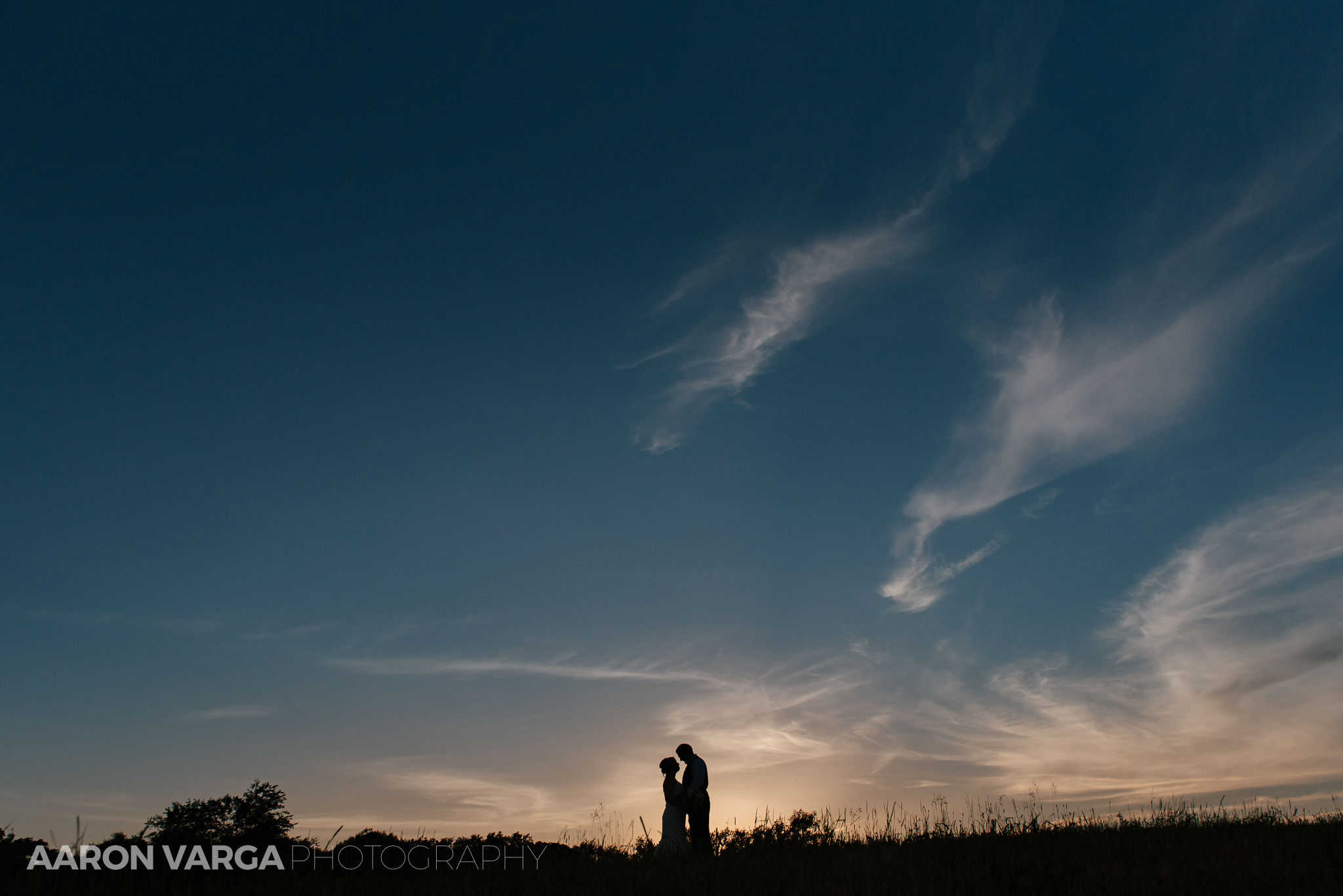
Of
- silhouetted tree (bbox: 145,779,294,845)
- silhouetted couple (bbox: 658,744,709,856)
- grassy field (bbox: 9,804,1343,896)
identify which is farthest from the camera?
silhouetted tree (bbox: 145,779,294,845)

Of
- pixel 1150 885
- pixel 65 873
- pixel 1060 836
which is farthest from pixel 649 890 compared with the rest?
pixel 1060 836

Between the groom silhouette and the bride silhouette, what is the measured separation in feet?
0.47

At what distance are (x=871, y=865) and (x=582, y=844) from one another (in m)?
4.43

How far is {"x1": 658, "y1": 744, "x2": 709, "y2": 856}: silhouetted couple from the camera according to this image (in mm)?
14531

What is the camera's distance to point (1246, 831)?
1079cm

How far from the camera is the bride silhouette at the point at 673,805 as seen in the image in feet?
48.2

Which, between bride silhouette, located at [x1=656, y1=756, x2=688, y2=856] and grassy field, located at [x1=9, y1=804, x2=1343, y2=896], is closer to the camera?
grassy field, located at [x1=9, y1=804, x2=1343, y2=896]

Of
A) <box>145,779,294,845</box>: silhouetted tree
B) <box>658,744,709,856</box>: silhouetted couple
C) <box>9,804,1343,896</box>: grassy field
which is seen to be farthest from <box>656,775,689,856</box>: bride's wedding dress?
<box>145,779,294,845</box>: silhouetted tree

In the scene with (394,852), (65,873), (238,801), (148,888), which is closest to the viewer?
(65,873)

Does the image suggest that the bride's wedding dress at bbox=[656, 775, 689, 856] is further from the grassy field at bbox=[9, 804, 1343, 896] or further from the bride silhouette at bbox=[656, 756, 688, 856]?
the grassy field at bbox=[9, 804, 1343, 896]

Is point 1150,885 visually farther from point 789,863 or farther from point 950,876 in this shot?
point 789,863

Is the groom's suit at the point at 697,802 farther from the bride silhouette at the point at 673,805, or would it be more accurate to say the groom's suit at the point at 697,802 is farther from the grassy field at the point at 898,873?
the grassy field at the point at 898,873

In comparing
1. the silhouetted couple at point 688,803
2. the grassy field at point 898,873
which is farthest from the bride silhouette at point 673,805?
the grassy field at point 898,873

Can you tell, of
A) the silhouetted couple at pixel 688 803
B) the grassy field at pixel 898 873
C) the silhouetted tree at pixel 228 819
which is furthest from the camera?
the silhouetted tree at pixel 228 819
